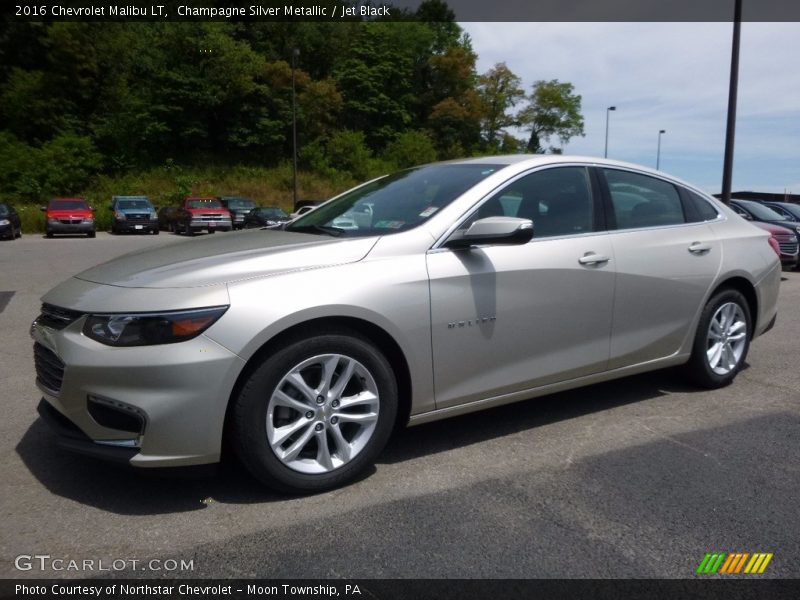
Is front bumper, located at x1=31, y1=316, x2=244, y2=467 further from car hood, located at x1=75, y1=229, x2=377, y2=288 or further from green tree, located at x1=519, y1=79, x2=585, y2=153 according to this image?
green tree, located at x1=519, y1=79, x2=585, y2=153

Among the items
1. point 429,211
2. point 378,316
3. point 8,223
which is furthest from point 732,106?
point 8,223

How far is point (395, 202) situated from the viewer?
406 centimetres

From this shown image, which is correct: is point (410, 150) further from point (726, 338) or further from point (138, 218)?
point (726, 338)

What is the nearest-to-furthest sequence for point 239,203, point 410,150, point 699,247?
point 699,247 → point 239,203 → point 410,150

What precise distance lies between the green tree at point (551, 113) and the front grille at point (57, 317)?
5792 centimetres

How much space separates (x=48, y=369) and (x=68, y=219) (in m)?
25.9

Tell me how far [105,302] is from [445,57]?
65.1 metres

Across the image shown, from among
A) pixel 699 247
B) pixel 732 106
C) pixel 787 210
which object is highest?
pixel 732 106

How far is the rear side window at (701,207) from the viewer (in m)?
4.87

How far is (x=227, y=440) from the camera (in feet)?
10.1

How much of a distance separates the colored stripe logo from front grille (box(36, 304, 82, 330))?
9.19 feet

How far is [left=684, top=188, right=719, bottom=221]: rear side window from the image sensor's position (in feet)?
16.0

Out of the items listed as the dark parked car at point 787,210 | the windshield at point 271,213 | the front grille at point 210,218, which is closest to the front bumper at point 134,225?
the front grille at point 210,218

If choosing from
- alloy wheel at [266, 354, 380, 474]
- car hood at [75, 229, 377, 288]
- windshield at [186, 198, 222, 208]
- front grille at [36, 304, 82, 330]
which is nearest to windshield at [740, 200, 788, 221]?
car hood at [75, 229, 377, 288]
